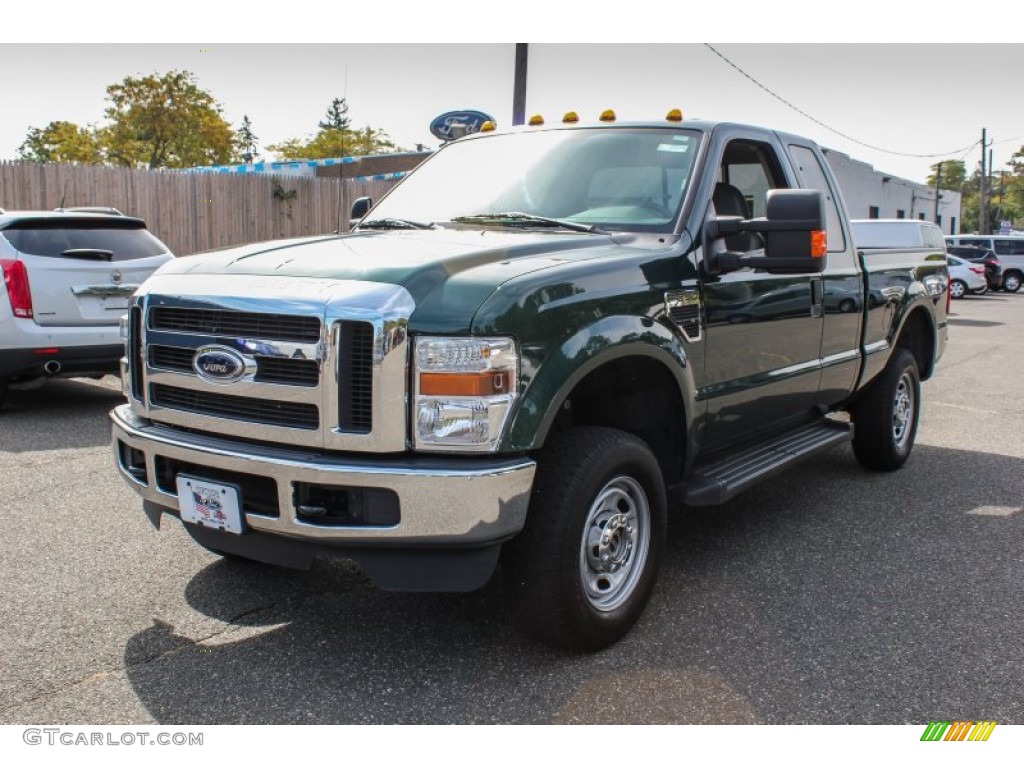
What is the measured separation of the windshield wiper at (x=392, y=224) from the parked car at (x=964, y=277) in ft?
92.6

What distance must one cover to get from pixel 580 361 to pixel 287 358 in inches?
38.2

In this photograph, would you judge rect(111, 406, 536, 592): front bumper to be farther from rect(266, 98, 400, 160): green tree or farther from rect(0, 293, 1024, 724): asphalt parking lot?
rect(266, 98, 400, 160): green tree

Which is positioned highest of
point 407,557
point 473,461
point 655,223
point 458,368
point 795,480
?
point 655,223

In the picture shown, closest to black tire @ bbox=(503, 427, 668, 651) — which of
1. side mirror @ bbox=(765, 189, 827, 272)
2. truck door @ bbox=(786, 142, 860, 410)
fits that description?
side mirror @ bbox=(765, 189, 827, 272)

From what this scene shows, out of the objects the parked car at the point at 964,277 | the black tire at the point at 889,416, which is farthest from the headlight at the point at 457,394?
the parked car at the point at 964,277

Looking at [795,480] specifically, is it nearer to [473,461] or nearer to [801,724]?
[801,724]

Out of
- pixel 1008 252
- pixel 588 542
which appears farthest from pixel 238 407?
pixel 1008 252

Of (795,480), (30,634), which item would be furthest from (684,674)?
(795,480)

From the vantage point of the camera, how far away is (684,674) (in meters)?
3.35

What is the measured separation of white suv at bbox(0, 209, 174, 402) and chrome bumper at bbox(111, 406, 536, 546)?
16.8ft

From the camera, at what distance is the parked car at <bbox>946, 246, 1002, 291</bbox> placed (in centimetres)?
3198

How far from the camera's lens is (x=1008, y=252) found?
33938mm

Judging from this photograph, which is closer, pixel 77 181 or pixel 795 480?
pixel 795 480

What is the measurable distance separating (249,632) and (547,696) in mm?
1221
